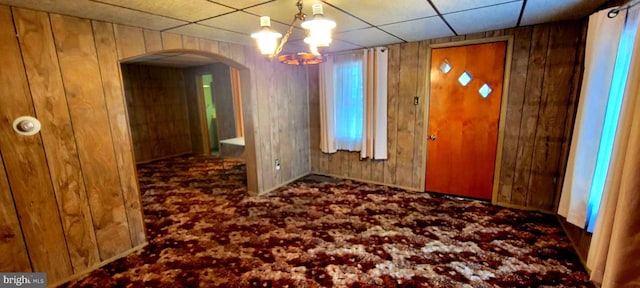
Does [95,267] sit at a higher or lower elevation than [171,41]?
lower

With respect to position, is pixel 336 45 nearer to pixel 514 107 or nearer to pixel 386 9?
pixel 386 9

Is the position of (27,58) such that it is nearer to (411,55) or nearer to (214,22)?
(214,22)

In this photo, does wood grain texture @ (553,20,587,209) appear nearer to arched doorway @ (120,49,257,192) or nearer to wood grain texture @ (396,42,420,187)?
wood grain texture @ (396,42,420,187)

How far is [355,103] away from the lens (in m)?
4.19

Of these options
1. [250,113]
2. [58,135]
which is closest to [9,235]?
[58,135]

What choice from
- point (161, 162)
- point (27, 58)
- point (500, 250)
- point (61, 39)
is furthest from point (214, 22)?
point (161, 162)

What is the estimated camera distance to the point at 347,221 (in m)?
3.03

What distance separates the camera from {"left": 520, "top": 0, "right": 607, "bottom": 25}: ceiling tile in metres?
2.11

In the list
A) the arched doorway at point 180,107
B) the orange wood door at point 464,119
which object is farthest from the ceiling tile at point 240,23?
the arched doorway at point 180,107

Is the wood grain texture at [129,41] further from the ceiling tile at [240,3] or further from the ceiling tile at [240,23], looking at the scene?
the ceiling tile at [240,3]

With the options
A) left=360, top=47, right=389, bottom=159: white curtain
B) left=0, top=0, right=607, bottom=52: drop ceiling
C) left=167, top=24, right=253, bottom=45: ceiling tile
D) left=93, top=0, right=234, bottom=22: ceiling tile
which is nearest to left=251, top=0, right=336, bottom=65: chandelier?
left=0, top=0, right=607, bottom=52: drop ceiling

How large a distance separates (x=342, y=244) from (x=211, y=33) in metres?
2.57

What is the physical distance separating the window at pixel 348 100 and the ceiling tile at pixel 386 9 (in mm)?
1574

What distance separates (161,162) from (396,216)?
547 centimetres
